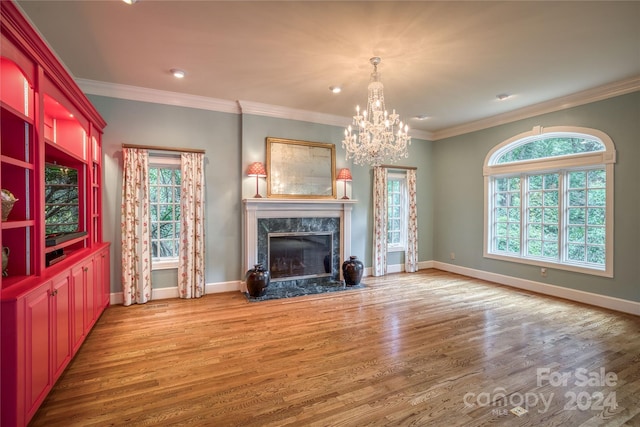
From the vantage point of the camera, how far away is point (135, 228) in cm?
432

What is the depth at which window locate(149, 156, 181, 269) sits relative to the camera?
4664 mm

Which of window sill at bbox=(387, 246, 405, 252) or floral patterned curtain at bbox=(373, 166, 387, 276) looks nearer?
floral patterned curtain at bbox=(373, 166, 387, 276)

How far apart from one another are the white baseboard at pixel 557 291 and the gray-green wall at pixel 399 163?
0.08m

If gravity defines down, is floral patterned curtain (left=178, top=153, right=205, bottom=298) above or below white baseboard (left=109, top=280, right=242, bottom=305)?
above

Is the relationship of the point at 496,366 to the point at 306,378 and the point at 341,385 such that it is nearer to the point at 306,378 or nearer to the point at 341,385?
the point at 341,385

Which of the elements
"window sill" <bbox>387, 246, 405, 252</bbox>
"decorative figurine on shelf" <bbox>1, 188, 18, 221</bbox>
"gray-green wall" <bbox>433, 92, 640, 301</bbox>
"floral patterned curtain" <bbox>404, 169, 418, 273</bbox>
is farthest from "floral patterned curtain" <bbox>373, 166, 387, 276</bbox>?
"decorative figurine on shelf" <bbox>1, 188, 18, 221</bbox>

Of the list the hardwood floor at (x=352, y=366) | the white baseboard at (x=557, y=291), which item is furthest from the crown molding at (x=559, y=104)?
the hardwood floor at (x=352, y=366)

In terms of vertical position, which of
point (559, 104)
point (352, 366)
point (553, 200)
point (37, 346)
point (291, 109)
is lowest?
point (352, 366)

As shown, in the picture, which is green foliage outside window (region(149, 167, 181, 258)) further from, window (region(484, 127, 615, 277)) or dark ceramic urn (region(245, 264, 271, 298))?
window (region(484, 127, 615, 277))

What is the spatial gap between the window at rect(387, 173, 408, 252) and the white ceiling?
2.28 meters

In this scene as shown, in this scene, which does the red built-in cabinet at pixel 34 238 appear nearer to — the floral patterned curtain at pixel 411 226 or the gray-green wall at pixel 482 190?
the floral patterned curtain at pixel 411 226

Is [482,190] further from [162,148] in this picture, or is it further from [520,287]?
[162,148]

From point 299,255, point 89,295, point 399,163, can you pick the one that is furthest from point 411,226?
point 89,295

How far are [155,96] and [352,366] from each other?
4499 millimetres
